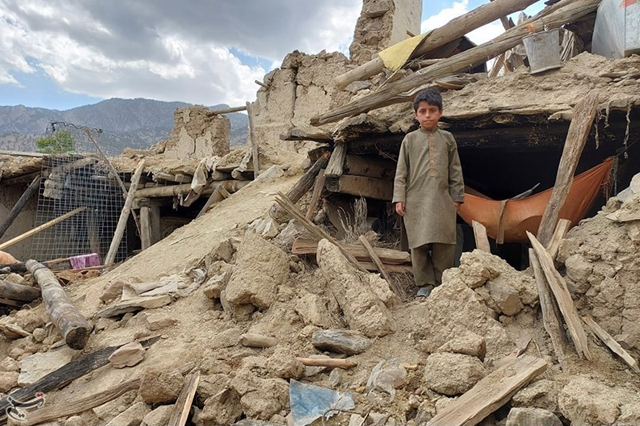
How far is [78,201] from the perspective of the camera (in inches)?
383

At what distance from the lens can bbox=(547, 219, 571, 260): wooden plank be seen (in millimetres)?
3086

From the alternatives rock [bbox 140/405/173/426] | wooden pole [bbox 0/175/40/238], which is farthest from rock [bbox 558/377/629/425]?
wooden pole [bbox 0/175/40/238]

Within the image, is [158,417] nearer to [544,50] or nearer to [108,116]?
[544,50]

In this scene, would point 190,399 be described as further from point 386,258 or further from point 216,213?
point 216,213

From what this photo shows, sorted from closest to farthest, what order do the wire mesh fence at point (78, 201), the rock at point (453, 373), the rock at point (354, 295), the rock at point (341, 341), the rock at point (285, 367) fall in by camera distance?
1. the rock at point (453, 373)
2. the rock at point (285, 367)
3. the rock at point (341, 341)
4. the rock at point (354, 295)
5. the wire mesh fence at point (78, 201)

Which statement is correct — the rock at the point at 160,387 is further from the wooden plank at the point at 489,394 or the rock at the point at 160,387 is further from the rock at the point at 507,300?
the rock at the point at 507,300

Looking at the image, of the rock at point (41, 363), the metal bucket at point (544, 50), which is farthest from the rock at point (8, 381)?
the metal bucket at point (544, 50)

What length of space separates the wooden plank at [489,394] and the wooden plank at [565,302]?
324 mm

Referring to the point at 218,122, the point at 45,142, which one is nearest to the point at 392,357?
the point at 218,122

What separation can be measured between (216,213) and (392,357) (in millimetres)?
4887

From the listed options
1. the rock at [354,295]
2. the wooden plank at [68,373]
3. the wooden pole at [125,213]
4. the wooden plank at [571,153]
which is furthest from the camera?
the wooden pole at [125,213]

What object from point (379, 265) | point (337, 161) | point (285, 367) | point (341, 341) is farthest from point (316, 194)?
point (285, 367)

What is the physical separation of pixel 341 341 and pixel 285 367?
0.44 metres

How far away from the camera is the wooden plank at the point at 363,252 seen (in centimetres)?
420
